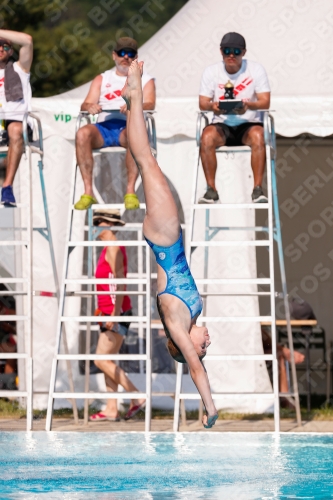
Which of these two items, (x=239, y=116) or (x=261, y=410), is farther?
(x=261, y=410)

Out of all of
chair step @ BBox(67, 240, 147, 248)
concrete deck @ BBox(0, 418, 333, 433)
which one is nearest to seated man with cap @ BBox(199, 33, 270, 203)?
chair step @ BBox(67, 240, 147, 248)

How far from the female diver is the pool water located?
2.48 ft

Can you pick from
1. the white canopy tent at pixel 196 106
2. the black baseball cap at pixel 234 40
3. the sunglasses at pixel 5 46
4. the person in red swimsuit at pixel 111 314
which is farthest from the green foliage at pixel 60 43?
the black baseball cap at pixel 234 40

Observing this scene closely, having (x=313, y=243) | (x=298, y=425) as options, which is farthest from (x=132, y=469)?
(x=313, y=243)

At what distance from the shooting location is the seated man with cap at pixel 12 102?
27.4ft

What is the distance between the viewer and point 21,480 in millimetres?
5398

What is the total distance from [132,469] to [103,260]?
11.2ft

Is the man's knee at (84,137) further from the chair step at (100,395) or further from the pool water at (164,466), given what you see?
the pool water at (164,466)

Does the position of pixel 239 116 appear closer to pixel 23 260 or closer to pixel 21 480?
pixel 23 260

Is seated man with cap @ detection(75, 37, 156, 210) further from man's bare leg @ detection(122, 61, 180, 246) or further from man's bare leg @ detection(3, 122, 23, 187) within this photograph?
man's bare leg @ detection(122, 61, 180, 246)

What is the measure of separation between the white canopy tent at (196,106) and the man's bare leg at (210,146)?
75 centimetres

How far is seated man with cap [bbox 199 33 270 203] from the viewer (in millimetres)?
8266

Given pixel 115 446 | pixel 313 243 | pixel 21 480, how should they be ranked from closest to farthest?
pixel 21 480, pixel 115 446, pixel 313 243

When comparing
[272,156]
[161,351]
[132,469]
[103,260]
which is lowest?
[132,469]
